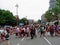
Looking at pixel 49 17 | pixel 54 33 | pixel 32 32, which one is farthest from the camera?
pixel 49 17

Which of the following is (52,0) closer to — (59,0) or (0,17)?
(0,17)

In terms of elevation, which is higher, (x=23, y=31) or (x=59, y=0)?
(x=59, y=0)

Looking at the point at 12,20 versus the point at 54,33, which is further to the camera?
the point at 12,20

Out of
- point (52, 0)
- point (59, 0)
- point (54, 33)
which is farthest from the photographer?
point (52, 0)

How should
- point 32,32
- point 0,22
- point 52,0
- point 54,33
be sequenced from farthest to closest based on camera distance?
point 52,0
point 0,22
point 54,33
point 32,32

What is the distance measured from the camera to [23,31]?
43.7m

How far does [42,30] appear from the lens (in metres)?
42.6

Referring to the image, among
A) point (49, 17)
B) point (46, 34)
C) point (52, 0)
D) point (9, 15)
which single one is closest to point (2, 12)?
point (9, 15)

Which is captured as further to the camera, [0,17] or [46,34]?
[0,17]

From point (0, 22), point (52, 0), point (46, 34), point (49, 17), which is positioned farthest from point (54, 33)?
point (52, 0)

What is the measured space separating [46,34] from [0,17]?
359 ft

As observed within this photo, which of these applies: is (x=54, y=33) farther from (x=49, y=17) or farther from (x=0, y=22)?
(x=0, y=22)

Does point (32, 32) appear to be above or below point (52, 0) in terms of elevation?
below

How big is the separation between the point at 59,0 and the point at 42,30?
1279 inches
